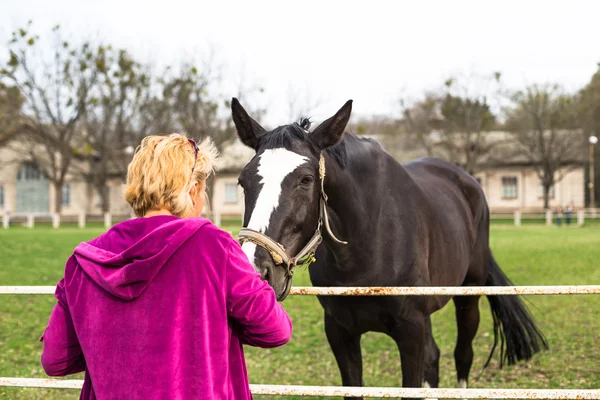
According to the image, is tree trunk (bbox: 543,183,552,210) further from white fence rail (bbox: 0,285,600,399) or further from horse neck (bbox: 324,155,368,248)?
white fence rail (bbox: 0,285,600,399)

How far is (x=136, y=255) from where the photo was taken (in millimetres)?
1759

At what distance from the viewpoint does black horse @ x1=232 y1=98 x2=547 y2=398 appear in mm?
2920

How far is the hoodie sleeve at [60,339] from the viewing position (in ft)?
6.41

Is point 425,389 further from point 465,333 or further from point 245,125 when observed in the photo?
point 465,333

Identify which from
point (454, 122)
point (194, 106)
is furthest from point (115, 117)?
point (454, 122)

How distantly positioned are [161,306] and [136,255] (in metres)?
0.17

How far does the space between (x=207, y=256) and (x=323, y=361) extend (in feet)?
20.8

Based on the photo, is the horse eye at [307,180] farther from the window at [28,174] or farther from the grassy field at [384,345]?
the window at [28,174]

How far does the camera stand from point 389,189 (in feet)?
13.5

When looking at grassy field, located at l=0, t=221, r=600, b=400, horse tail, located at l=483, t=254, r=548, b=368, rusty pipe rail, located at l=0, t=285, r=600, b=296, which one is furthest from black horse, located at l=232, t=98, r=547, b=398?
grassy field, located at l=0, t=221, r=600, b=400

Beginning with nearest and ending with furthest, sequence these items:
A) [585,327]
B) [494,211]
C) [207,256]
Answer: [207,256] < [585,327] < [494,211]

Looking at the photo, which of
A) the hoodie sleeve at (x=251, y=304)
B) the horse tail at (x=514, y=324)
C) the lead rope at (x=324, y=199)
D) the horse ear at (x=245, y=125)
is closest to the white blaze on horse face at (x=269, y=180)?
the lead rope at (x=324, y=199)

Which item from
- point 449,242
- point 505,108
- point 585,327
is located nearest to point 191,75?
point 505,108

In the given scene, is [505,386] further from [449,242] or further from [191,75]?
[191,75]
